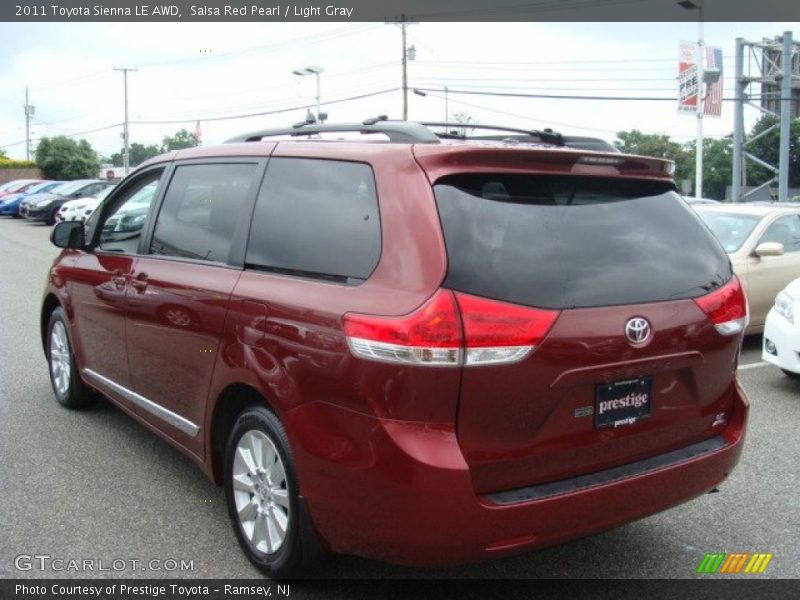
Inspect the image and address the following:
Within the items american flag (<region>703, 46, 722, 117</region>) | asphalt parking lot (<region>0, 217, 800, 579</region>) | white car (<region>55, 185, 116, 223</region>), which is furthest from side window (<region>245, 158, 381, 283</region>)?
american flag (<region>703, 46, 722, 117</region>)

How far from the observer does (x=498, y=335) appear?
8.74 ft

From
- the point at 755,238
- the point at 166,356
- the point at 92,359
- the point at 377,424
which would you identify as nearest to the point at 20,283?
the point at 92,359

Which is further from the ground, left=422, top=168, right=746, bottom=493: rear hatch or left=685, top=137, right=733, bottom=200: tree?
left=685, top=137, right=733, bottom=200: tree

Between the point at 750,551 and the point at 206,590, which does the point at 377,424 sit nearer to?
the point at 206,590

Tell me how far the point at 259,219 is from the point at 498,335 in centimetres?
139

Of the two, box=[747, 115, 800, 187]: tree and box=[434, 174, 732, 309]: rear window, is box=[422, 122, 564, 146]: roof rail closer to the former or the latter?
box=[434, 174, 732, 309]: rear window

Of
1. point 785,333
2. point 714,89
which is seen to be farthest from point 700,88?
point 785,333

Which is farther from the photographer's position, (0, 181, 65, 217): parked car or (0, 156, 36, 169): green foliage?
(0, 156, 36, 169): green foliage

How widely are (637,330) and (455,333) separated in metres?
0.77

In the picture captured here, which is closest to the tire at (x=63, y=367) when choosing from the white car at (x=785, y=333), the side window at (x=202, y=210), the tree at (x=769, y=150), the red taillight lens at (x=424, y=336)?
the side window at (x=202, y=210)

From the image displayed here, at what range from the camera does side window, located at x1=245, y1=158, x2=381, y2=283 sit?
2.99m

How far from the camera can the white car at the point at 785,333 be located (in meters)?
6.42

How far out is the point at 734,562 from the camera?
140 inches
